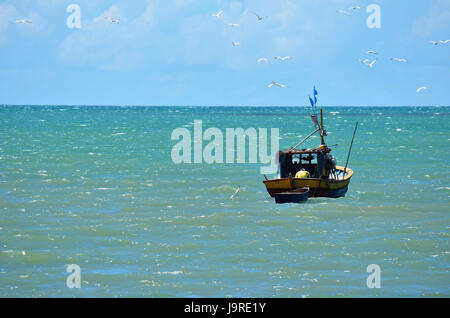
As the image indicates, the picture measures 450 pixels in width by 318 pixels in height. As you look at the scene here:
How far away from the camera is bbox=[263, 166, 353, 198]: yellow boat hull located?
40.3 metres

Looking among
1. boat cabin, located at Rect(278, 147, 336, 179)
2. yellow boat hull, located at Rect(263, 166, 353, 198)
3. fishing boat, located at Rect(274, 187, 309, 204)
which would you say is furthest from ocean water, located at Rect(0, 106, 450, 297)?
boat cabin, located at Rect(278, 147, 336, 179)

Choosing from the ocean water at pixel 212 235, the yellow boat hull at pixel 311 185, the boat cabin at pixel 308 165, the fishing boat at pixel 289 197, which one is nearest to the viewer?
the ocean water at pixel 212 235

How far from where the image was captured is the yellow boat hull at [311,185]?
4034 centimetres

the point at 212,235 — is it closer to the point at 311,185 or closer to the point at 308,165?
the point at 311,185

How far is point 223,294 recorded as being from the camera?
2267 centimetres

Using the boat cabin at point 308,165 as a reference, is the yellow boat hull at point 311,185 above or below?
below

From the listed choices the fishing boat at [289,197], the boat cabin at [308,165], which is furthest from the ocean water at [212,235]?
the boat cabin at [308,165]

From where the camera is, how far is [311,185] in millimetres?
40875

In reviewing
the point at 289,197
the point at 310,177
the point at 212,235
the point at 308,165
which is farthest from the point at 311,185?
the point at 212,235

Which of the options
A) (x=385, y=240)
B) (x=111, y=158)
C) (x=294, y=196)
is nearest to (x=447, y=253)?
(x=385, y=240)

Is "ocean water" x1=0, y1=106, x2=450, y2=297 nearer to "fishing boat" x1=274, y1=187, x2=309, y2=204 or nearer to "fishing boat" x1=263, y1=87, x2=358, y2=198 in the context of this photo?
"fishing boat" x1=274, y1=187, x2=309, y2=204

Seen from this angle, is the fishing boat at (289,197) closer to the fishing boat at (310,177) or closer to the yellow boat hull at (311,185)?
the fishing boat at (310,177)
